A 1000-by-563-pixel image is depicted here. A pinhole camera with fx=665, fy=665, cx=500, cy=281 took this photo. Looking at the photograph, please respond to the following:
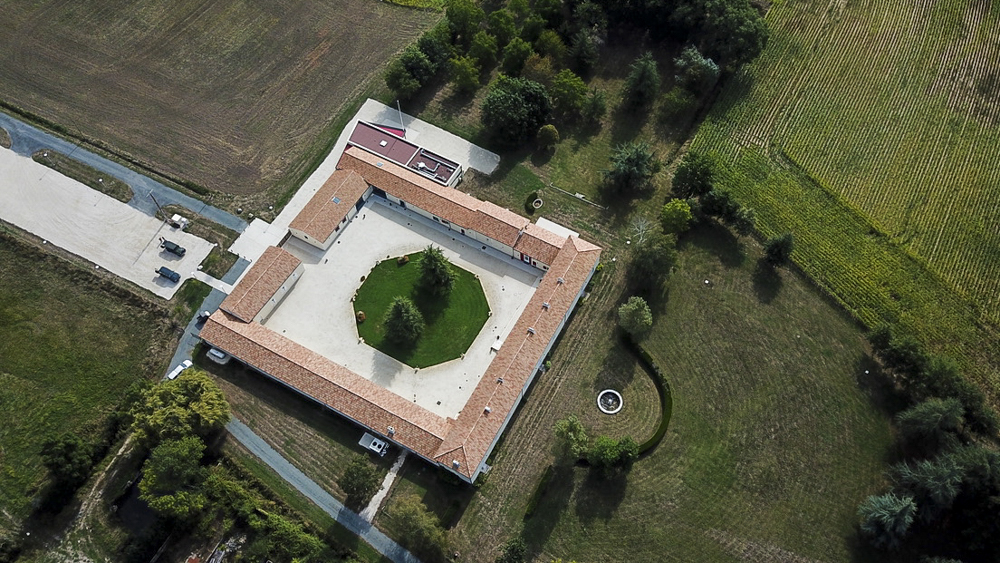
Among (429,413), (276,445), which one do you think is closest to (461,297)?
(429,413)

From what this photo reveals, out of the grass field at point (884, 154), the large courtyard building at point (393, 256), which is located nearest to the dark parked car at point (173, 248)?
the large courtyard building at point (393, 256)

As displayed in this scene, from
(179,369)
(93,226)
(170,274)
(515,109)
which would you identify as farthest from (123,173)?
(515,109)

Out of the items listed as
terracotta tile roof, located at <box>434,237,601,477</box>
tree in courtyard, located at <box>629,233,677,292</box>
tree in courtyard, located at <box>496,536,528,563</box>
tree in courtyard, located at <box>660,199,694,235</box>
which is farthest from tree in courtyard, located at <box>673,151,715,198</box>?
tree in courtyard, located at <box>496,536,528,563</box>

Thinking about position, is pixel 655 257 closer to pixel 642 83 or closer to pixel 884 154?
pixel 642 83

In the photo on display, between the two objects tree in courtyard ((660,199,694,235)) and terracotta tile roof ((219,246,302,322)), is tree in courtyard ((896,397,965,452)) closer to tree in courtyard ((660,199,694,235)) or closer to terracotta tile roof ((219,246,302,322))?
tree in courtyard ((660,199,694,235))

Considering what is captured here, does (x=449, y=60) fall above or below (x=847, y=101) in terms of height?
below

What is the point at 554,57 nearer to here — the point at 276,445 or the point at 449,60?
the point at 449,60

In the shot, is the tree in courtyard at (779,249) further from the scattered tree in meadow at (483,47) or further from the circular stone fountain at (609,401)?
the scattered tree in meadow at (483,47)
